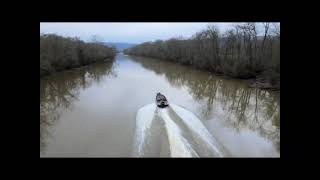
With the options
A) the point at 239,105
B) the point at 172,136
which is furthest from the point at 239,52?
the point at 172,136

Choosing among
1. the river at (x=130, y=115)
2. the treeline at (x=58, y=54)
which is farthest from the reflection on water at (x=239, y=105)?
the treeline at (x=58, y=54)

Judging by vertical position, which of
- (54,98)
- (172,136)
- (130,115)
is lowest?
(172,136)

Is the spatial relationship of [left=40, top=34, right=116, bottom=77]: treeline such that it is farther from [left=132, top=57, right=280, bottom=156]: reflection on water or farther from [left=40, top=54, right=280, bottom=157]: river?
[left=132, top=57, right=280, bottom=156]: reflection on water

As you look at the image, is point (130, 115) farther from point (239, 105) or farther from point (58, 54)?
point (58, 54)

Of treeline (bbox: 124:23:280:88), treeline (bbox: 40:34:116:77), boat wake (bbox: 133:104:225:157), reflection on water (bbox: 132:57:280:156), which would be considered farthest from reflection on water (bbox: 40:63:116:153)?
treeline (bbox: 124:23:280:88)
